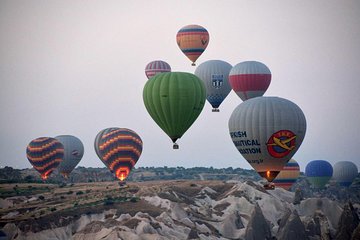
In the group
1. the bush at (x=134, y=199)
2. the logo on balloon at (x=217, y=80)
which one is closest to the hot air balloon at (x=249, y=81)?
the logo on balloon at (x=217, y=80)

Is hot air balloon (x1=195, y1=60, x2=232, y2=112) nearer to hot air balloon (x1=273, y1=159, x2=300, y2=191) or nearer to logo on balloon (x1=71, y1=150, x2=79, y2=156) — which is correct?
hot air balloon (x1=273, y1=159, x2=300, y2=191)

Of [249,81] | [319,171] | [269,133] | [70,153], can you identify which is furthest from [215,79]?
[319,171]

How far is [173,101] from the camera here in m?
101

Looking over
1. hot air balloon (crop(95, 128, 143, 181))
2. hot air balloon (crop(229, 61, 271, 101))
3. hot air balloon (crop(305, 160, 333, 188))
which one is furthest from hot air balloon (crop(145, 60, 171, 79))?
hot air balloon (crop(305, 160, 333, 188))

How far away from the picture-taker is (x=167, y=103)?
102 meters

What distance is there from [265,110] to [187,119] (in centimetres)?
1041

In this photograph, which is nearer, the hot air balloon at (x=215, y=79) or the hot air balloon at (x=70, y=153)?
the hot air balloon at (x=215, y=79)

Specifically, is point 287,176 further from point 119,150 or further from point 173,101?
point 173,101

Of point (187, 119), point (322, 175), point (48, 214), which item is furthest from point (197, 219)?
point (187, 119)

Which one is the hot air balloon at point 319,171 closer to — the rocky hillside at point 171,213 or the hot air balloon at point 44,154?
the rocky hillside at point 171,213

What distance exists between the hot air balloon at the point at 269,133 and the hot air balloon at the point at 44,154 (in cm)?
7483

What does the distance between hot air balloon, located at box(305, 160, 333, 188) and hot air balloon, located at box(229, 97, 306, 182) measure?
102m

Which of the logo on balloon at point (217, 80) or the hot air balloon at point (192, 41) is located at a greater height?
the hot air balloon at point (192, 41)

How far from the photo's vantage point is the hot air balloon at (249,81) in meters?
118
